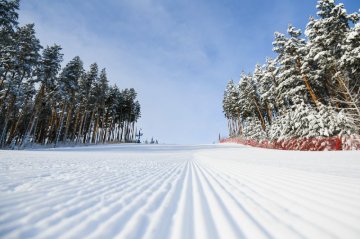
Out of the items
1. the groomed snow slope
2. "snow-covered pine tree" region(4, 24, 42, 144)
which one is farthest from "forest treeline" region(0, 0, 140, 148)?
the groomed snow slope

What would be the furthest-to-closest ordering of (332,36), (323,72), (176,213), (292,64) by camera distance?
1. (292,64)
2. (323,72)
3. (332,36)
4. (176,213)

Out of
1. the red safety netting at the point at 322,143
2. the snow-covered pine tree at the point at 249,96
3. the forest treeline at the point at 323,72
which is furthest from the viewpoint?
the snow-covered pine tree at the point at 249,96

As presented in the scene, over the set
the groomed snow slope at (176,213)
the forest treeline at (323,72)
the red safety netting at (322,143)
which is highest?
the forest treeline at (323,72)

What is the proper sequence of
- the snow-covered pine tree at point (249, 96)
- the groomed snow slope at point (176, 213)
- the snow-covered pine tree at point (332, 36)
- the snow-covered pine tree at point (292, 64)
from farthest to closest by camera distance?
the snow-covered pine tree at point (249, 96), the snow-covered pine tree at point (292, 64), the snow-covered pine tree at point (332, 36), the groomed snow slope at point (176, 213)

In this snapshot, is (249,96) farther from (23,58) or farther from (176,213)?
(176,213)

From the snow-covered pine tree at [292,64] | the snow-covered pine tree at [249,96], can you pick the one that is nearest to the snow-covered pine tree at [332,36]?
the snow-covered pine tree at [292,64]

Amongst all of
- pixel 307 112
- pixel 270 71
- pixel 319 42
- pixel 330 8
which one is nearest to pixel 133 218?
pixel 307 112

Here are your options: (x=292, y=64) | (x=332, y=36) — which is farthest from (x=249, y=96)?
(x=332, y=36)

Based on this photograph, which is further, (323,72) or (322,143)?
(323,72)

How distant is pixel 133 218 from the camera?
230cm

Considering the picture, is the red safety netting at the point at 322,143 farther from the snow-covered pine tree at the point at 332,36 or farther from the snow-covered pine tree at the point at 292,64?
the snow-covered pine tree at the point at 292,64

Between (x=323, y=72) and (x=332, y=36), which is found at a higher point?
(x=332, y=36)

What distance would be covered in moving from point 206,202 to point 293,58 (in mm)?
23545

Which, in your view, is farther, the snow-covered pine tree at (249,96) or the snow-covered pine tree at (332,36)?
the snow-covered pine tree at (249,96)
